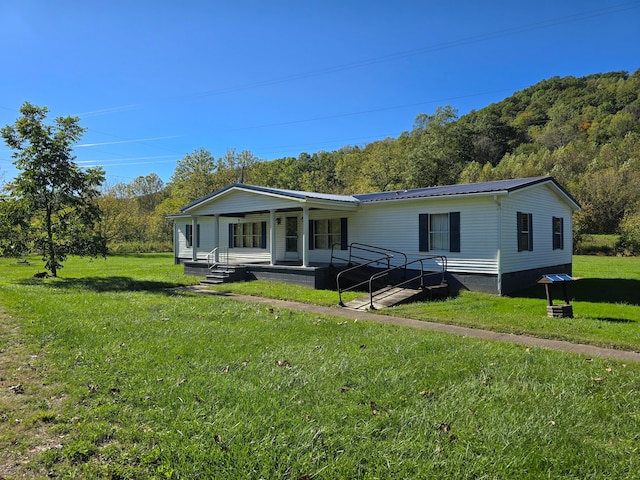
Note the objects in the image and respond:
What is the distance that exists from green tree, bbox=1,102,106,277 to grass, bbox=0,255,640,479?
29.6 feet

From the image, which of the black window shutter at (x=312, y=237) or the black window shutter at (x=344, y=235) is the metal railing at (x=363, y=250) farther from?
the black window shutter at (x=312, y=237)

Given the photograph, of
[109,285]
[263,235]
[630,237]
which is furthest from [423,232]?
[630,237]

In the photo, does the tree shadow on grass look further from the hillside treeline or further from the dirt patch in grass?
the hillside treeline

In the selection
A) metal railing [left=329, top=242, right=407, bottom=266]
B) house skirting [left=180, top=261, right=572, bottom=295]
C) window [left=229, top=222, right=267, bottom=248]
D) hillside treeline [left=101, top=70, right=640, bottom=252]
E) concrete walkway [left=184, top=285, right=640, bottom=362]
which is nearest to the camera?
concrete walkway [left=184, top=285, right=640, bottom=362]

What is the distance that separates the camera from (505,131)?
57438mm

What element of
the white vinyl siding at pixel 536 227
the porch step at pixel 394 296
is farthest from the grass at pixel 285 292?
the white vinyl siding at pixel 536 227

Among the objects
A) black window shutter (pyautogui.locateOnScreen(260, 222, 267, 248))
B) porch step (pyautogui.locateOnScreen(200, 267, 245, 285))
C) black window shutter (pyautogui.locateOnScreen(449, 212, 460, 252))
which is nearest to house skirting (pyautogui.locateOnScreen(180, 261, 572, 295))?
porch step (pyautogui.locateOnScreen(200, 267, 245, 285))

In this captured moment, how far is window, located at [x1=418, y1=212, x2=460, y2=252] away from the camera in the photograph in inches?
516

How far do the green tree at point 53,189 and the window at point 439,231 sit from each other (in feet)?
36.5

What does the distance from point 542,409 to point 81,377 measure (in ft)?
15.5

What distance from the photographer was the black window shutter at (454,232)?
42.8 ft

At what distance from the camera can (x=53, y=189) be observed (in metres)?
14.8

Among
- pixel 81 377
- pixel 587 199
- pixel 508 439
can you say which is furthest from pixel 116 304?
pixel 587 199

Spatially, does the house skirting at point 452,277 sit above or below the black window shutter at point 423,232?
below
